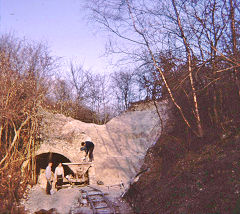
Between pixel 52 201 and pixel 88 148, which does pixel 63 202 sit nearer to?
pixel 52 201

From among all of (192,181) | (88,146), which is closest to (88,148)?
(88,146)

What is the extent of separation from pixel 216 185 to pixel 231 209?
115 centimetres

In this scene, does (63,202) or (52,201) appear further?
(52,201)

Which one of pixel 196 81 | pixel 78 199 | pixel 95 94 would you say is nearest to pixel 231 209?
pixel 196 81

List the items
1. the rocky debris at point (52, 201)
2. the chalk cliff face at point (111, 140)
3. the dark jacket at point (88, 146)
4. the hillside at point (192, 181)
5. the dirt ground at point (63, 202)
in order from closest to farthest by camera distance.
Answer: the hillside at point (192, 181), the dirt ground at point (63, 202), the rocky debris at point (52, 201), the chalk cliff face at point (111, 140), the dark jacket at point (88, 146)

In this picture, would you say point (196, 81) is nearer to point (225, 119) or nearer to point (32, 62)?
point (225, 119)

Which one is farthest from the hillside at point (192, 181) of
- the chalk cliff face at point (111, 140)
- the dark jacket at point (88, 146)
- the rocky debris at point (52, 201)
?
the dark jacket at point (88, 146)

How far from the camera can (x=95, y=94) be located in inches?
1249

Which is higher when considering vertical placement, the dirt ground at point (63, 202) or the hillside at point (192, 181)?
the hillside at point (192, 181)

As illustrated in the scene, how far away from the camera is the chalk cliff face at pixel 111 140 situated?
600 inches

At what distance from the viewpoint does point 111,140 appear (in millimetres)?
18984

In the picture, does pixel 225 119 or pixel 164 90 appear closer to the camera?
pixel 225 119

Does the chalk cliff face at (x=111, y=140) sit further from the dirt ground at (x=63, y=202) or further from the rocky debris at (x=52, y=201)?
the rocky debris at (x=52, y=201)

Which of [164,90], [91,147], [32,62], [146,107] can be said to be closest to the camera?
[164,90]
